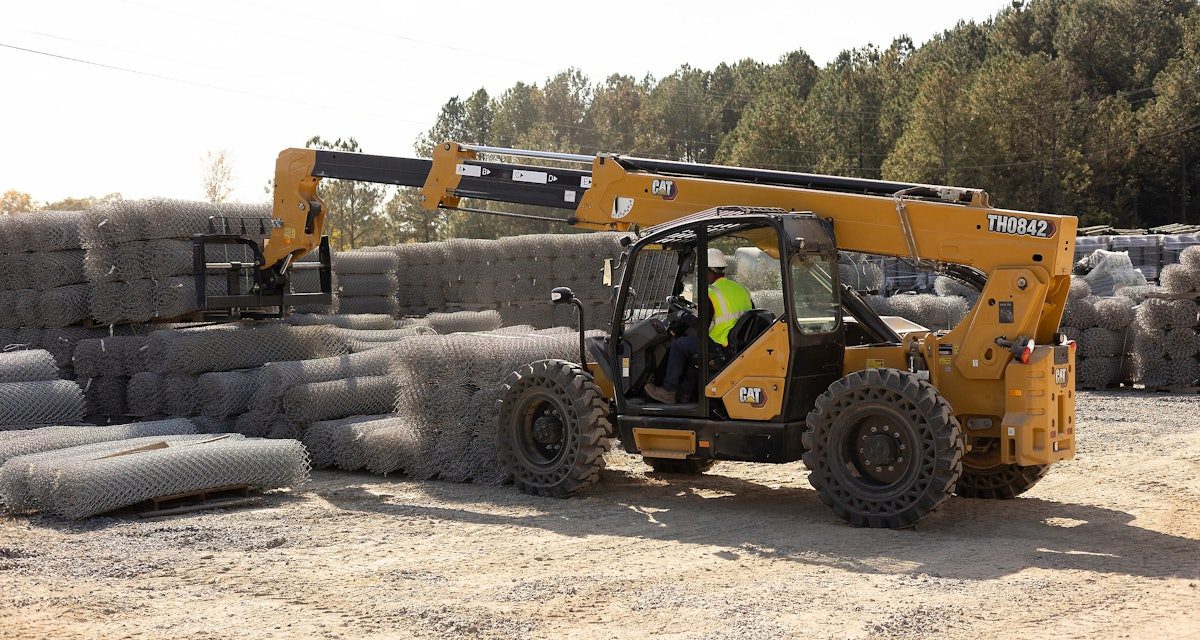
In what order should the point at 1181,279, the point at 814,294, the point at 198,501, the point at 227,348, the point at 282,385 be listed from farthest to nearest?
the point at 1181,279 → the point at 227,348 → the point at 282,385 → the point at 198,501 → the point at 814,294

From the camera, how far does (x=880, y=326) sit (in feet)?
31.3

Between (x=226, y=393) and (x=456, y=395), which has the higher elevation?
(x=456, y=395)

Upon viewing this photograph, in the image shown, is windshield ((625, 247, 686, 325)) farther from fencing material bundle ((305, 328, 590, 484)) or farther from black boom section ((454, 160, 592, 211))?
fencing material bundle ((305, 328, 590, 484))

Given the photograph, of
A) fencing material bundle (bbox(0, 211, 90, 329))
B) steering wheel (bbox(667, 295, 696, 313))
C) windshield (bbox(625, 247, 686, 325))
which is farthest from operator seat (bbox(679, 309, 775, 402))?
fencing material bundle (bbox(0, 211, 90, 329))

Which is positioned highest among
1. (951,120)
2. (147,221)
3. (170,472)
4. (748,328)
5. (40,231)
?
(951,120)

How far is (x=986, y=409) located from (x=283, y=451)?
576 centimetres

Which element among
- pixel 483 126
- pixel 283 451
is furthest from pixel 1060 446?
pixel 483 126

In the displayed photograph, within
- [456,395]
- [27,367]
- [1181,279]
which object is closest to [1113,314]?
[1181,279]

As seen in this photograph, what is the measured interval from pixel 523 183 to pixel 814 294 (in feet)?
10.6

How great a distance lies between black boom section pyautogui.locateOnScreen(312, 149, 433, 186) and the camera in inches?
451

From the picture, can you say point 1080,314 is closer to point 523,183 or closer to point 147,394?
point 523,183

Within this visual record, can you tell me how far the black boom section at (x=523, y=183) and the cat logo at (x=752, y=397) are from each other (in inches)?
101

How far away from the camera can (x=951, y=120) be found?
45844mm

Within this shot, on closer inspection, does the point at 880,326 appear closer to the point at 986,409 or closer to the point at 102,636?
the point at 986,409
